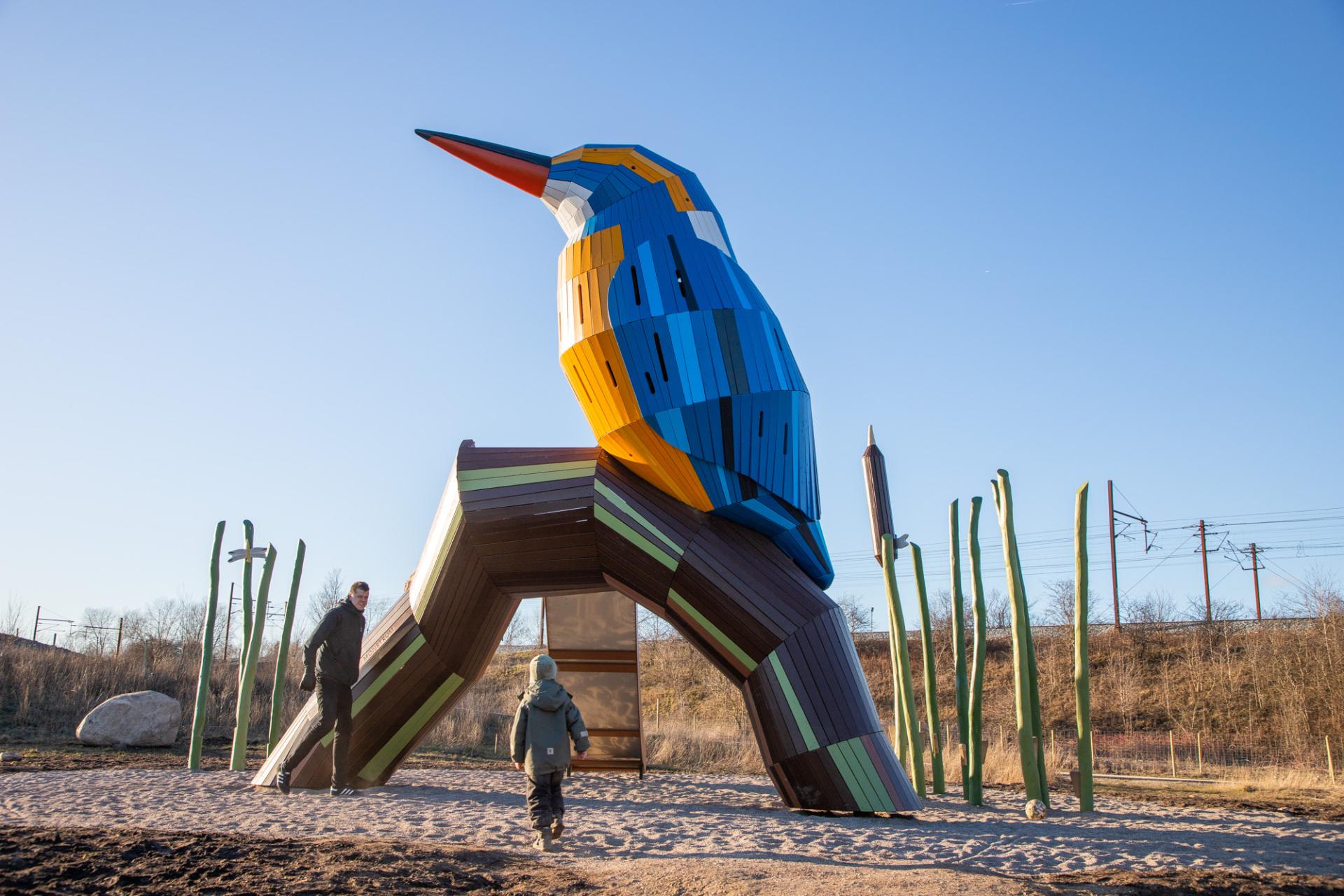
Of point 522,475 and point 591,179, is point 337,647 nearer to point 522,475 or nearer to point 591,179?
point 522,475

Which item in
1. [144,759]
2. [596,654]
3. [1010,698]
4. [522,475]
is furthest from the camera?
[1010,698]

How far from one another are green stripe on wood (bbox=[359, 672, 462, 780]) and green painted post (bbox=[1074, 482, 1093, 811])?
5425 mm

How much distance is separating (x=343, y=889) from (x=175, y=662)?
19188mm

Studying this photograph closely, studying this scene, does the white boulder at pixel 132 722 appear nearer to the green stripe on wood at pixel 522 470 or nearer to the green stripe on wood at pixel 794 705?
the green stripe on wood at pixel 522 470

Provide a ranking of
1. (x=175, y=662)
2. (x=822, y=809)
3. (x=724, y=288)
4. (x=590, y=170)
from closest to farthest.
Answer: (x=822, y=809) → (x=724, y=288) → (x=590, y=170) → (x=175, y=662)

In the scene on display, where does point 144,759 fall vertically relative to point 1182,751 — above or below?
above

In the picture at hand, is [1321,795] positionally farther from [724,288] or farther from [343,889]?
[343,889]

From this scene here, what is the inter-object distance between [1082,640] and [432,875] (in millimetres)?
5766

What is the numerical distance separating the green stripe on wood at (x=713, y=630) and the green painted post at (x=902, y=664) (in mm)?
1653

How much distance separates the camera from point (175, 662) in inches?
845

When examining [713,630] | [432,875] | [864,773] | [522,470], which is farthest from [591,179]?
[432,875]

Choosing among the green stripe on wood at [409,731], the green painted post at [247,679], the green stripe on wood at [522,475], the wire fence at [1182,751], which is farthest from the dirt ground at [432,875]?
the wire fence at [1182,751]

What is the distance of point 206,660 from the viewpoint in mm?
10789

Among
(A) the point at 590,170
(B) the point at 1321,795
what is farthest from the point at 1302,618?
(A) the point at 590,170
